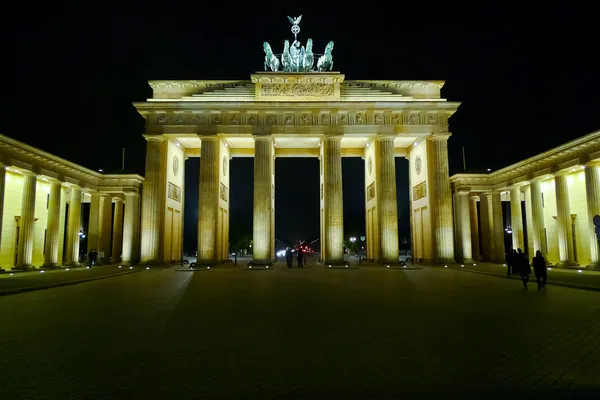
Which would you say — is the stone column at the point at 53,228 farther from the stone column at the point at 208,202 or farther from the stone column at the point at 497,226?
the stone column at the point at 497,226

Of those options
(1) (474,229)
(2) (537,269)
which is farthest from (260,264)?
(1) (474,229)

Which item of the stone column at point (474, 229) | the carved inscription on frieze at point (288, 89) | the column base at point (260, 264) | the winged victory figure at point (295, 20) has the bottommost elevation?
the column base at point (260, 264)

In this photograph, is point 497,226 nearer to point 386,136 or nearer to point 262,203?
point 386,136

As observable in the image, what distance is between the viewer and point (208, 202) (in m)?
35.5

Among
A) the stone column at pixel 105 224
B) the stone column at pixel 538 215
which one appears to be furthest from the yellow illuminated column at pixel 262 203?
the stone column at pixel 538 215

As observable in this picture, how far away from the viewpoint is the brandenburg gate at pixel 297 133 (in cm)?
3522

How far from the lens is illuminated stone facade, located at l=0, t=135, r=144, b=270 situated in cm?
3161

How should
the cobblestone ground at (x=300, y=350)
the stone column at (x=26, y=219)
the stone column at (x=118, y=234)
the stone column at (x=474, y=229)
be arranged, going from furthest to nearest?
the stone column at (x=118, y=234) → the stone column at (x=474, y=229) → the stone column at (x=26, y=219) → the cobblestone ground at (x=300, y=350)

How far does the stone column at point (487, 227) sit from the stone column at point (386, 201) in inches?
548

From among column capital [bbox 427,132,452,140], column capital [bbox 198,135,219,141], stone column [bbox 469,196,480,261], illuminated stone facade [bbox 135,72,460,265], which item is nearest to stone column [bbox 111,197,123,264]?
illuminated stone facade [bbox 135,72,460,265]

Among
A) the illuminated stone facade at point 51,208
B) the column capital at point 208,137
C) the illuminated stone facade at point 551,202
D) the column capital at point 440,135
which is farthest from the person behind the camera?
the column capital at point 208,137

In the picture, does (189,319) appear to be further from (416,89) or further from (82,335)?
(416,89)

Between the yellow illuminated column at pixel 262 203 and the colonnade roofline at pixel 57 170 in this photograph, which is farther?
the yellow illuminated column at pixel 262 203

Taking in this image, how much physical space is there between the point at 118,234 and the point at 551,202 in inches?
1814
